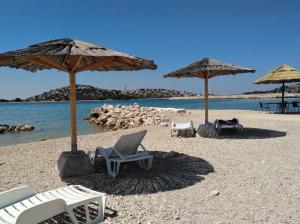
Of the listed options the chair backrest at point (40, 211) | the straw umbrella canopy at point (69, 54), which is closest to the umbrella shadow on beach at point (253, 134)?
the straw umbrella canopy at point (69, 54)

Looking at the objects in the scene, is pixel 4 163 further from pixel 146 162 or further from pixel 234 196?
pixel 234 196

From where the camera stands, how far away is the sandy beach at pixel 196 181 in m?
4.33

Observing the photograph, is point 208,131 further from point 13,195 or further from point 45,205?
point 45,205

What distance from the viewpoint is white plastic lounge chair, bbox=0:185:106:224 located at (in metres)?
3.36

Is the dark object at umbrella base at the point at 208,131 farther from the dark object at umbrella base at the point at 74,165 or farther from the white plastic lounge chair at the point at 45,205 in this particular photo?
the white plastic lounge chair at the point at 45,205

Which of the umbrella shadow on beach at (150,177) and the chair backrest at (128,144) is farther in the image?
the chair backrest at (128,144)

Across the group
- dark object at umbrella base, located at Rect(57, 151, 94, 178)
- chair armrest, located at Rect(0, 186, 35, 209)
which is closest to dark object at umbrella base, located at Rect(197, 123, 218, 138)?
dark object at umbrella base, located at Rect(57, 151, 94, 178)

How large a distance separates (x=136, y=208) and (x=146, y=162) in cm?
227

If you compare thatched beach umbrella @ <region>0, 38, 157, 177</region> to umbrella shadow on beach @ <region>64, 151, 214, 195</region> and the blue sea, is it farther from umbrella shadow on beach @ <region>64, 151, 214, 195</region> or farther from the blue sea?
the blue sea

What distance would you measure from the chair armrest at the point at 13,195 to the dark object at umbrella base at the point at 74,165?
1977mm

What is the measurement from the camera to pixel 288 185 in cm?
541

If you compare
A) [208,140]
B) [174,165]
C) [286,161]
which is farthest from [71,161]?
[208,140]

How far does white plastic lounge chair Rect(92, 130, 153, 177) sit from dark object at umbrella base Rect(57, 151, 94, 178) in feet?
1.16

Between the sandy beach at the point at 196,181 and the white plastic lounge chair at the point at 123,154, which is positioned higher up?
the white plastic lounge chair at the point at 123,154
